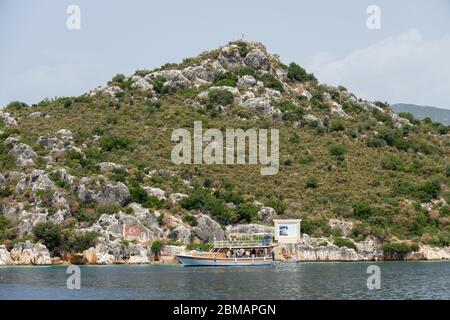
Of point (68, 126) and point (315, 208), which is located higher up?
point (68, 126)

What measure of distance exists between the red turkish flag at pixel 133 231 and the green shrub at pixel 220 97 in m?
43.2

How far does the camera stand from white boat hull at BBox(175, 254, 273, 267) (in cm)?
7844

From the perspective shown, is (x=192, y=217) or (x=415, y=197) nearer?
(x=192, y=217)

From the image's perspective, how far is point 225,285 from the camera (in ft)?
164

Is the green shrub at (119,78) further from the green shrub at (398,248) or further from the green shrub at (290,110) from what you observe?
the green shrub at (398,248)

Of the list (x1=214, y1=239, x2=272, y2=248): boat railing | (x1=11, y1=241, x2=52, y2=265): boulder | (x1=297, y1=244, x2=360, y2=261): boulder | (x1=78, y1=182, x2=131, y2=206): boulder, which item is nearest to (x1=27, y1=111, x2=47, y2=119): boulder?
(x1=78, y1=182, x2=131, y2=206): boulder

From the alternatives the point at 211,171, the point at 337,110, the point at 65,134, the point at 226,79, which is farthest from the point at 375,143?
the point at 65,134

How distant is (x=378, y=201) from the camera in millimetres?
92625

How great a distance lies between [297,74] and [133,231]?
211 feet

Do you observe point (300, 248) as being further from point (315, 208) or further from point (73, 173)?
point (73, 173)

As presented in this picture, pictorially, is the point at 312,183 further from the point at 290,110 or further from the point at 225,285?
the point at 225,285

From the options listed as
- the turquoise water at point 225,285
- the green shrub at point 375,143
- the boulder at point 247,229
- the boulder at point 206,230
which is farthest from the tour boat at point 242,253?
the green shrub at point 375,143
